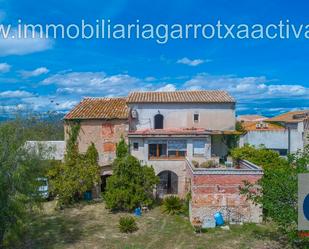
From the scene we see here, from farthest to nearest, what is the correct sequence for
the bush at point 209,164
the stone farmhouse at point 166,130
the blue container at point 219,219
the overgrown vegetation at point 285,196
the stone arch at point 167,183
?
the stone arch at point 167,183 < the stone farmhouse at point 166,130 < the bush at point 209,164 < the blue container at point 219,219 < the overgrown vegetation at point 285,196

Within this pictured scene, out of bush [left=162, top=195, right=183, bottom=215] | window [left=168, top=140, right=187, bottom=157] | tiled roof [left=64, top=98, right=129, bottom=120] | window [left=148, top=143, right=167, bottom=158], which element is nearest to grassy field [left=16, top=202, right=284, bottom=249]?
bush [left=162, top=195, right=183, bottom=215]

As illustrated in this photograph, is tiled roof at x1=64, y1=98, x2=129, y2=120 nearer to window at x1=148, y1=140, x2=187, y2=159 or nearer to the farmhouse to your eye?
the farmhouse

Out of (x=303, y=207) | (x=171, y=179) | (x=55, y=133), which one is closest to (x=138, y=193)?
(x=171, y=179)

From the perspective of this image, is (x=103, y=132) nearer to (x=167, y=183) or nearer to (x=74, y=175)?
(x=74, y=175)

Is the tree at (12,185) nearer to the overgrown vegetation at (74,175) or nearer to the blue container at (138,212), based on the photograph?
the overgrown vegetation at (74,175)

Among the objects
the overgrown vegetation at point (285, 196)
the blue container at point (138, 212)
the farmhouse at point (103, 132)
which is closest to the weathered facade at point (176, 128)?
the farmhouse at point (103, 132)

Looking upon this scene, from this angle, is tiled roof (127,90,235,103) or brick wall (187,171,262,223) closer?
brick wall (187,171,262,223)

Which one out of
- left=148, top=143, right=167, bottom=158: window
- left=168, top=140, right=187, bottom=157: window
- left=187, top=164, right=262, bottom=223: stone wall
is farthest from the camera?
left=148, top=143, right=167, bottom=158: window

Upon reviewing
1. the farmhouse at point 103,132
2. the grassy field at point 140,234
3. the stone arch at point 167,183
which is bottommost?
the grassy field at point 140,234
